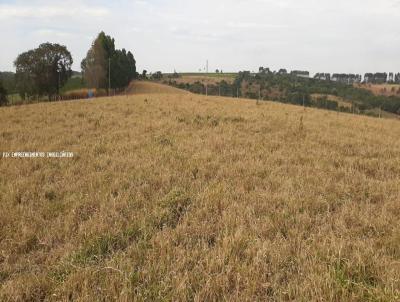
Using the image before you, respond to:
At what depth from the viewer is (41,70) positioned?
54.6m

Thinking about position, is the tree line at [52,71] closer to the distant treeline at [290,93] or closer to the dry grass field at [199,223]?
the distant treeline at [290,93]

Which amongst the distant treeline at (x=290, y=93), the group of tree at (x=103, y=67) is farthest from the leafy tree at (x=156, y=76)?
the group of tree at (x=103, y=67)

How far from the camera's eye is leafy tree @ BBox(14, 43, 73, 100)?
5394 cm

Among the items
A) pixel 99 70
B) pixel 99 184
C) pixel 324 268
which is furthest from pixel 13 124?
pixel 99 70

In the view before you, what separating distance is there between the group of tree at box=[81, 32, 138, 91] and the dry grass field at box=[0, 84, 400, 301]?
4822 centimetres

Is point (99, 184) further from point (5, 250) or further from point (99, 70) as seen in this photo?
point (99, 70)

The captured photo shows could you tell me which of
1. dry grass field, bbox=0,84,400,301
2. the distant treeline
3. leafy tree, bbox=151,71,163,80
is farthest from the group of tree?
leafy tree, bbox=151,71,163,80

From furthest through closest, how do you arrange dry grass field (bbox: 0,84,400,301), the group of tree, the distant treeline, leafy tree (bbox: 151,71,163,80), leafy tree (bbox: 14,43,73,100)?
1. leafy tree (bbox: 151,71,163,80)
2. the distant treeline
3. the group of tree
4. leafy tree (bbox: 14,43,73,100)
5. dry grass field (bbox: 0,84,400,301)

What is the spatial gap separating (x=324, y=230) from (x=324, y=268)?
1186 millimetres

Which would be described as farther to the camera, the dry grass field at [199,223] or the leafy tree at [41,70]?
the leafy tree at [41,70]

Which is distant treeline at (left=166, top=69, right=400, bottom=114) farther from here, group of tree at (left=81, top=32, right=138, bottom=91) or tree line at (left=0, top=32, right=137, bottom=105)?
tree line at (left=0, top=32, right=137, bottom=105)

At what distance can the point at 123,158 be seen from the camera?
29.9ft

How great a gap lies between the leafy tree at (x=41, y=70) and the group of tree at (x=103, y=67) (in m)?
4.61

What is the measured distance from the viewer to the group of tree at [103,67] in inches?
2234
